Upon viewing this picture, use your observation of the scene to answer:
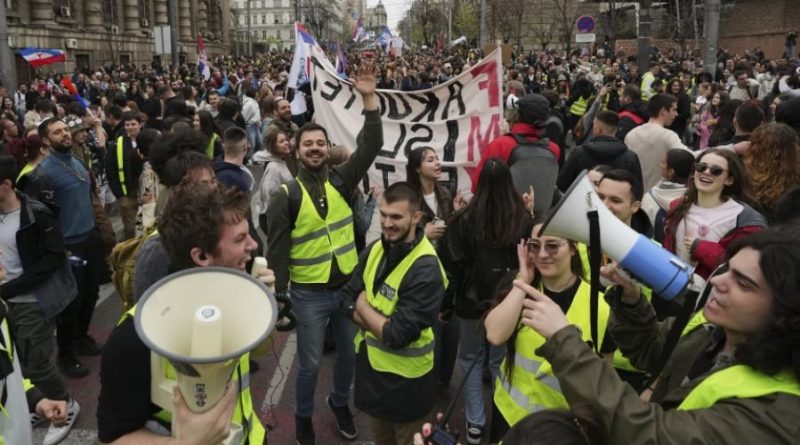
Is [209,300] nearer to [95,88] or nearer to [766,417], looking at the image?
[766,417]

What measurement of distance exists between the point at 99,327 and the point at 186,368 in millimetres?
4818

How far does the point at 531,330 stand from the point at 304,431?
6.10 ft

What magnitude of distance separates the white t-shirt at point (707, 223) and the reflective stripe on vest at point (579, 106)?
9.44m

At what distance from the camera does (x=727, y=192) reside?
3832 mm

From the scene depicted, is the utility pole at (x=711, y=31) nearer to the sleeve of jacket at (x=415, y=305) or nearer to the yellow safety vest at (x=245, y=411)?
the sleeve of jacket at (x=415, y=305)

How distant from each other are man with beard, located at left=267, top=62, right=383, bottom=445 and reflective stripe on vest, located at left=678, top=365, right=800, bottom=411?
2504 millimetres

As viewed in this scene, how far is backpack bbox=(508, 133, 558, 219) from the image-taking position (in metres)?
4.79

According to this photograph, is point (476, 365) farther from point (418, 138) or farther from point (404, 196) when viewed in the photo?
point (418, 138)

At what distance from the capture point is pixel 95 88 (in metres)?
18.9

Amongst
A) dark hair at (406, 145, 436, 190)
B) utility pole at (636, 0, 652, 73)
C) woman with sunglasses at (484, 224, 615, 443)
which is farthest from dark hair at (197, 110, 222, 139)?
utility pole at (636, 0, 652, 73)

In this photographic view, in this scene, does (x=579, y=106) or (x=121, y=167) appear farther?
Answer: (x=579, y=106)

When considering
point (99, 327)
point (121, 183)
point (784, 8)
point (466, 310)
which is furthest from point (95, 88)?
point (784, 8)

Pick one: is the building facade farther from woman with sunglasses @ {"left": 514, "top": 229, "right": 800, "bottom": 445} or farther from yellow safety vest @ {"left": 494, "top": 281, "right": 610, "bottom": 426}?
woman with sunglasses @ {"left": 514, "top": 229, "right": 800, "bottom": 445}

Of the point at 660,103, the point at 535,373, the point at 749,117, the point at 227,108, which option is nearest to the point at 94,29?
the point at 227,108
